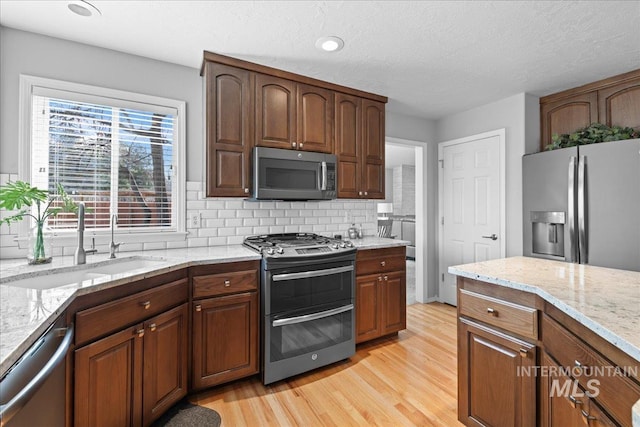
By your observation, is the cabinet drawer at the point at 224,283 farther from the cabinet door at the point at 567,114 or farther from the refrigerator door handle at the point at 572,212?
the cabinet door at the point at 567,114

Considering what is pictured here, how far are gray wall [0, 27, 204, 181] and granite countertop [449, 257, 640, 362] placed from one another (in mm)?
2332

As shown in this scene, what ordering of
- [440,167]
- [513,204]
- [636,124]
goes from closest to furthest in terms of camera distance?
[636,124] < [513,204] < [440,167]

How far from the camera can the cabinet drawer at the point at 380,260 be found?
2.70 m

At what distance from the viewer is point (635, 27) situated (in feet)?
6.60

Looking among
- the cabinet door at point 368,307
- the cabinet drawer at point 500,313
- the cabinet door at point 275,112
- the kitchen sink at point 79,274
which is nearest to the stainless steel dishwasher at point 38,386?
the kitchen sink at point 79,274

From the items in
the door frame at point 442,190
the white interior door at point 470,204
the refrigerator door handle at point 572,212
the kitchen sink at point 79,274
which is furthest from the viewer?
the white interior door at point 470,204

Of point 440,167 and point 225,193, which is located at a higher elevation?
point 440,167

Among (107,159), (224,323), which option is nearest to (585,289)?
(224,323)

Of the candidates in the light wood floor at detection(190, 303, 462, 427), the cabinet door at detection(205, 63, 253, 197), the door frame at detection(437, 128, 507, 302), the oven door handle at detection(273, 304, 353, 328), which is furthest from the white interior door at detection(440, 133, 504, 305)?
the cabinet door at detection(205, 63, 253, 197)

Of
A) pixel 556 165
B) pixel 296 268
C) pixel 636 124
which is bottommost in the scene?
pixel 296 268

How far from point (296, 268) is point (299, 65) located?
1.65 m

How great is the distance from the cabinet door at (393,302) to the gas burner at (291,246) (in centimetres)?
63

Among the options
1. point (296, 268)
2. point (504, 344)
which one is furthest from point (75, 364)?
point (504, 344)

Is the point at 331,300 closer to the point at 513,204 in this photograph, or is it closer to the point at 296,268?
the point at 296,268
